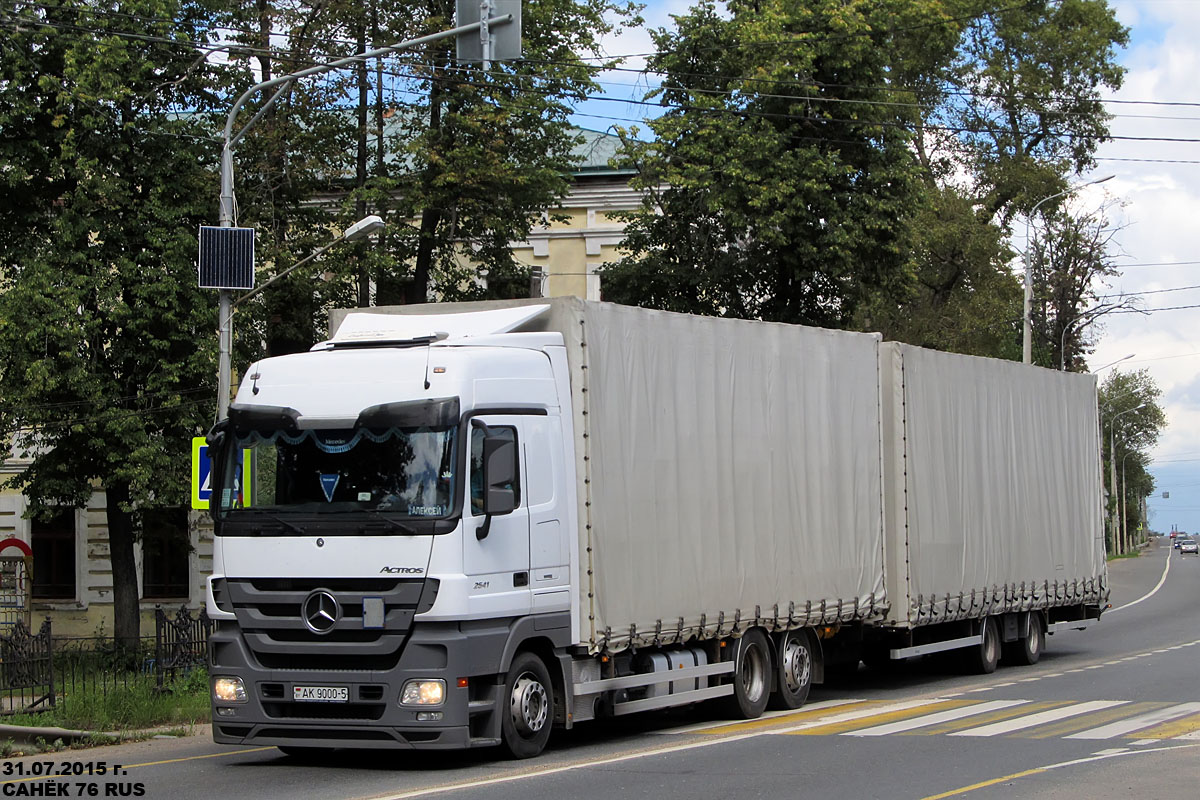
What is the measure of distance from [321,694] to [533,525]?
6.93 ft

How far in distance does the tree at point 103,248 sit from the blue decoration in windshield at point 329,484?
53.3ft

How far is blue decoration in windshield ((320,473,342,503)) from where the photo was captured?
37.7 feet

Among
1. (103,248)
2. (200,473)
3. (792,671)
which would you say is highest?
(103,248)

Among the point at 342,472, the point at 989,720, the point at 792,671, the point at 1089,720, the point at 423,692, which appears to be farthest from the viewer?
the point at 792,671

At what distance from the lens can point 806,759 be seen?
38.4 ft

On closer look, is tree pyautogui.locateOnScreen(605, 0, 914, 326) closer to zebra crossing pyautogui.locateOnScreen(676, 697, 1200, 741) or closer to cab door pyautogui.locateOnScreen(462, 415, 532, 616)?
zebra crossing pyautogui.locateOnScreen(676, 697, 1200, 741)

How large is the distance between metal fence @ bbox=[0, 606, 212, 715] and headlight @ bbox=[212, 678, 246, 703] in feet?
6.76

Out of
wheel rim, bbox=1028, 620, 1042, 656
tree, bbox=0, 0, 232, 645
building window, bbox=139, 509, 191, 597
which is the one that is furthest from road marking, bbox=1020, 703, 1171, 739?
building window, bbox=139, 509, 191, 597

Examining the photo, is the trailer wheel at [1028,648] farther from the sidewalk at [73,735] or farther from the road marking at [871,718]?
the sidewalk at [73,735]

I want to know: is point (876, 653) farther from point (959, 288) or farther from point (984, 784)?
point (959, 288)

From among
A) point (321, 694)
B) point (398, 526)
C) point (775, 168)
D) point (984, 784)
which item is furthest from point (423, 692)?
point (775, 168)

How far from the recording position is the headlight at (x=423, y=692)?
1107 cm

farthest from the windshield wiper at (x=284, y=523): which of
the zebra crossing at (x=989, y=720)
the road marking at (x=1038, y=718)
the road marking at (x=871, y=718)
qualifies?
the road marking at (x=1038, y=718)

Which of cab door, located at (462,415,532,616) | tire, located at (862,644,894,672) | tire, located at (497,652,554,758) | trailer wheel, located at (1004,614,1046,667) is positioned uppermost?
cab door, located at (462,415,532,616)
